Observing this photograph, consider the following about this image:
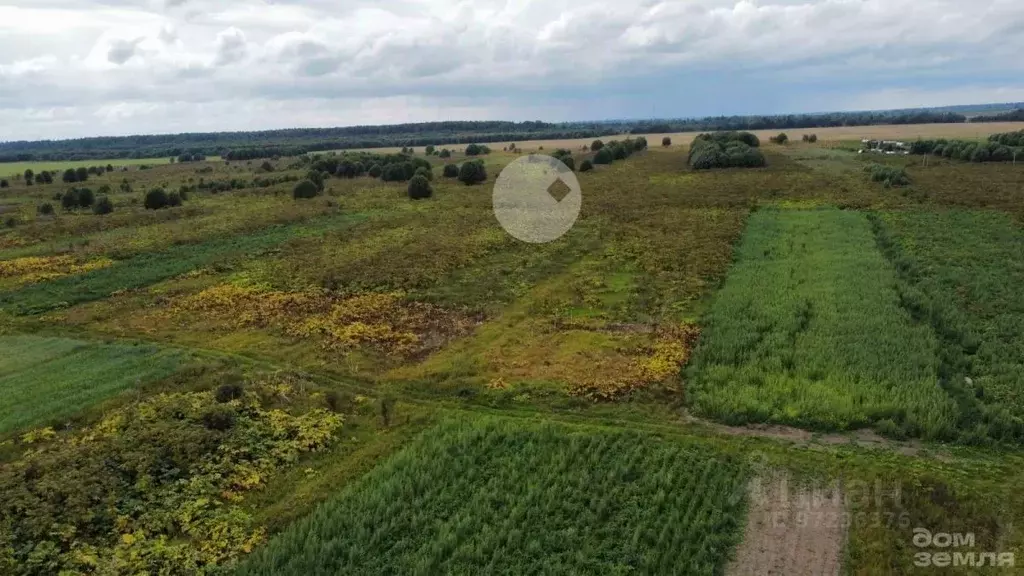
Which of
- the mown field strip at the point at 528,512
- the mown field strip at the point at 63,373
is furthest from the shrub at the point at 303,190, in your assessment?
the mown field strip at the point at 528,512

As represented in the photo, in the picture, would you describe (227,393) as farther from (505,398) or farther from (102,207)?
(102,207)

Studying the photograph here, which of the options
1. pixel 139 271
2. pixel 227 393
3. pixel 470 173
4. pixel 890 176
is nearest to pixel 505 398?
pixel 227 393

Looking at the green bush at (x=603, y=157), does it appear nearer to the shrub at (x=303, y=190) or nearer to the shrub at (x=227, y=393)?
the shrub at (x=303, y=190)

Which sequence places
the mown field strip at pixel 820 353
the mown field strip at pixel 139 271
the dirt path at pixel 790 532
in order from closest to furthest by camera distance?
the dirt path at pixel 790 532
the mown field strip at pixel 820 353
the mown field strip at pixel 139 271

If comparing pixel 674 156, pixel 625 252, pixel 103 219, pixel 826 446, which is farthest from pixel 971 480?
pixel 674 156

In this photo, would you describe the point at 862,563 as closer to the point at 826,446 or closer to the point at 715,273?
the point at 826,446
